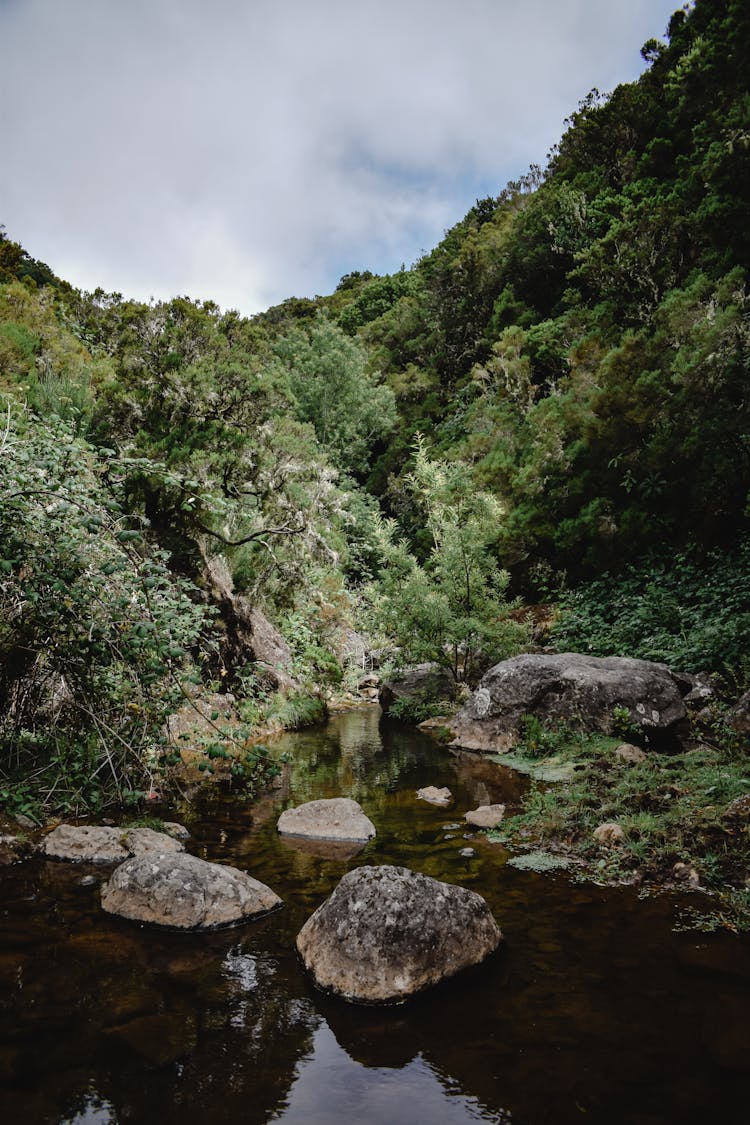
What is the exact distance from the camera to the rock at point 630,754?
8.07m

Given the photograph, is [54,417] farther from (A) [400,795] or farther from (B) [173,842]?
(A) [400,795]

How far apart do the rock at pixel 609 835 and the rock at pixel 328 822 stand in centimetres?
227

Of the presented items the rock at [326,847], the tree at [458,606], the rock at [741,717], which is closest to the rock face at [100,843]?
A: the rock at [326,847]

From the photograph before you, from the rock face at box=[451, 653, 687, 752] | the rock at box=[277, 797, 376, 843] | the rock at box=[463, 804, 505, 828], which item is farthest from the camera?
the rock face at box=[451, 653, 687, 752]

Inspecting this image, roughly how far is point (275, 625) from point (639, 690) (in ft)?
29.3

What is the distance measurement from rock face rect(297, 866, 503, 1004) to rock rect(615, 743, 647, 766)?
450 cm

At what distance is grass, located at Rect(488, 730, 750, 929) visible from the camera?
519 cm

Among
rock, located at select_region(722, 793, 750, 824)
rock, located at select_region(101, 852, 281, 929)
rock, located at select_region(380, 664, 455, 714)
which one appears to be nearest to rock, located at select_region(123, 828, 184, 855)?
rock, located at select_region(101, 852, 281, 929)

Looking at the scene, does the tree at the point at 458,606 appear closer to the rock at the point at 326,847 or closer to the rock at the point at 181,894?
the rock at the point at 326,847

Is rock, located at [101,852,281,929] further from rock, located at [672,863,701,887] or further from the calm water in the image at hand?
rock, located at [672,863,701,887]

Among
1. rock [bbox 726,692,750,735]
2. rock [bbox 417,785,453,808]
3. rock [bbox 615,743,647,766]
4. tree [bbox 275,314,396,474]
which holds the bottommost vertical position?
rock [bbox 417,785,453,808]

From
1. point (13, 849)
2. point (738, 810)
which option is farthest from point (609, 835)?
point (13, 849)

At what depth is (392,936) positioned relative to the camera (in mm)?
3883

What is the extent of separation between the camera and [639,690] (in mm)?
9930
